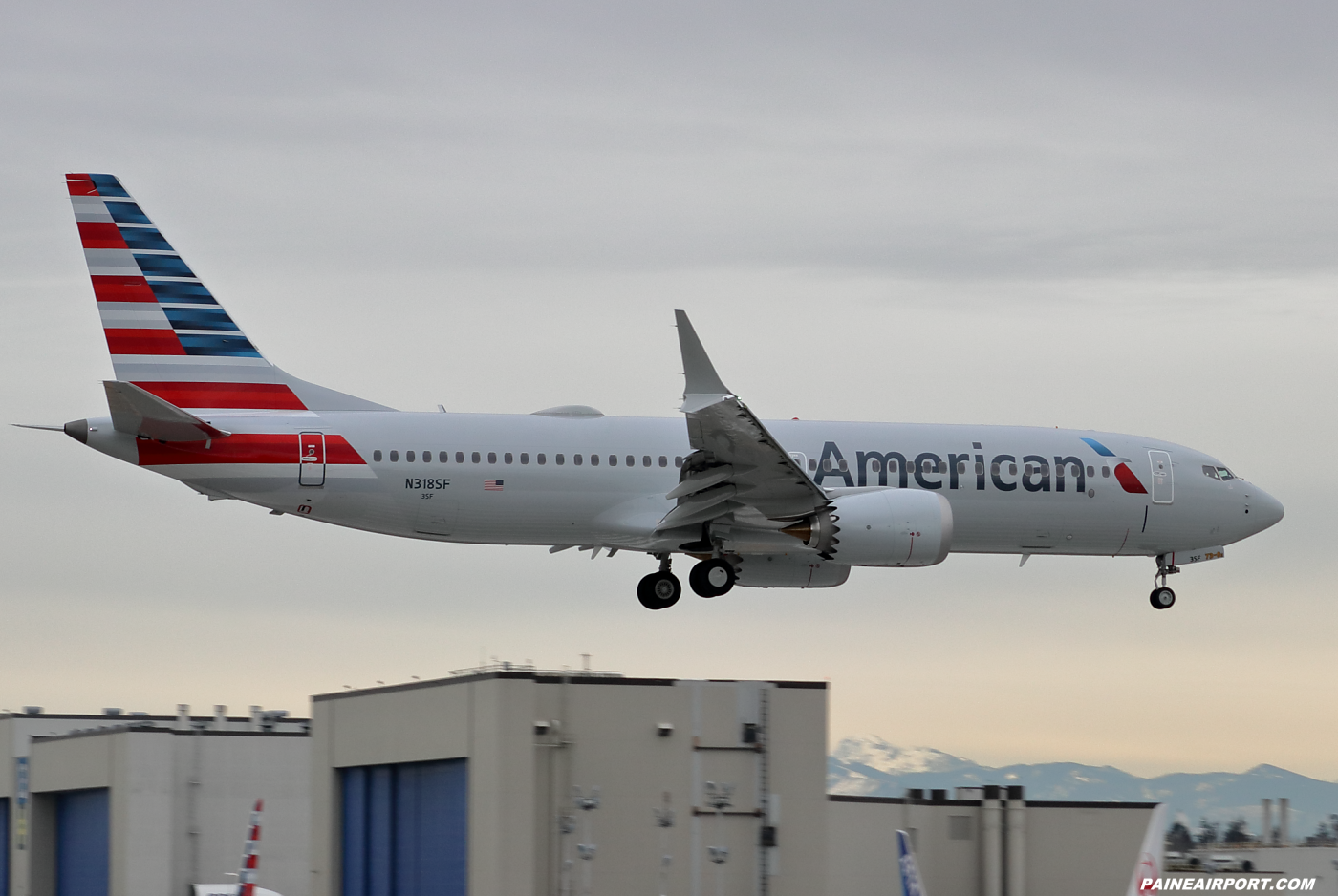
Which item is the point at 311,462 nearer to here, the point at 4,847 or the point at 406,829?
the point at 406,829

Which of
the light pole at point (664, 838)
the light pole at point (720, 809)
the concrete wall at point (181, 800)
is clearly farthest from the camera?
the concrete wall at point (181, 800)

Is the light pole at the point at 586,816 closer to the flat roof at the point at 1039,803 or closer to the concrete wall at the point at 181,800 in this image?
the flat roof at the point at 1039,803

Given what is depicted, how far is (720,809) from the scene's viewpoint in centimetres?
3384

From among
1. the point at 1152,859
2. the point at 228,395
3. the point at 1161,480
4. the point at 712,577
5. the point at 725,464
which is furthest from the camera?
the point at 1161,480

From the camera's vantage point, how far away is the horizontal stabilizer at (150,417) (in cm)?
3419

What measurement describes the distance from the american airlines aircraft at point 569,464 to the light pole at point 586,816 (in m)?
6.69

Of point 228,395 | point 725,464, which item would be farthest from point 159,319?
point 725,464

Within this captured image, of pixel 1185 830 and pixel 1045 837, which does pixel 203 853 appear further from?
pixel 1185 830

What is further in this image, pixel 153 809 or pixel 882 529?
pixel 153 809

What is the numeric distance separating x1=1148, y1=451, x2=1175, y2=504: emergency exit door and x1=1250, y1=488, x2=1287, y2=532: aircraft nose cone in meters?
2.35

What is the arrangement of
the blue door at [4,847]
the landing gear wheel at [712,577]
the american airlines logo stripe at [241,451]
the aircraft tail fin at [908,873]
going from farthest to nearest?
the blue door at [4,847]
the landing gear wheel at [712,577]
the american airlines logo stripe at [241,451]
the aircraft tail fin at [908,873]

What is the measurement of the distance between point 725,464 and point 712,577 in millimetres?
3497

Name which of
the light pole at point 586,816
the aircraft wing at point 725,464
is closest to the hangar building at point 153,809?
the aircraft wing at point 725,464

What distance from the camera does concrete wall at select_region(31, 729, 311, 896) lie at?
4850cm
